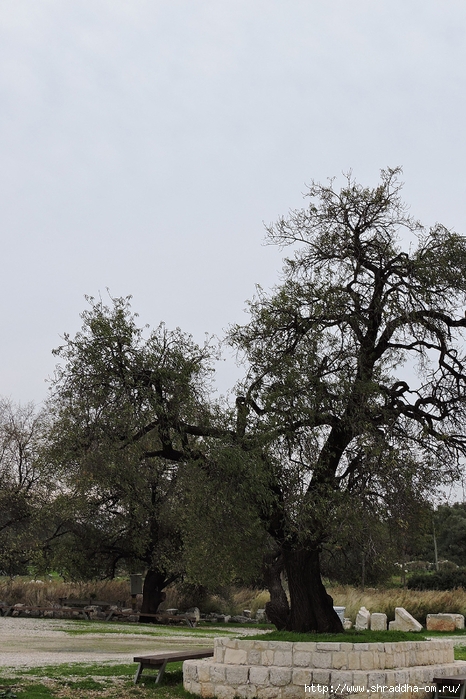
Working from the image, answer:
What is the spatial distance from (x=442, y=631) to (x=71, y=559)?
14.2 m

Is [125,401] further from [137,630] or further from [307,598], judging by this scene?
[137,630]

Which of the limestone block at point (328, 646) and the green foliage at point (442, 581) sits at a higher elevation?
the green foliage at point (442, 581)

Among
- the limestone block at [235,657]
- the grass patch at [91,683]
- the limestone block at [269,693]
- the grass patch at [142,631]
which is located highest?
the limestone block at [235,657]

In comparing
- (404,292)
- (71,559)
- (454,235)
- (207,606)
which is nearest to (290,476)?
(404,292)

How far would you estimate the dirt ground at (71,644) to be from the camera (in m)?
15.7

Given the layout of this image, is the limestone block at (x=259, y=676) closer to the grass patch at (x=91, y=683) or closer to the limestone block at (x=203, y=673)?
the limestone block at (x=203, y=673)

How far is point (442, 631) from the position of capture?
24.5 metres

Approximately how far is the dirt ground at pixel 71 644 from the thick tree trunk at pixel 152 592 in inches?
183

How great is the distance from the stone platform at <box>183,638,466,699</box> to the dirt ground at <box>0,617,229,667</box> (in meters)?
4.55

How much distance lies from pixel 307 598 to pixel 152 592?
1896 cm

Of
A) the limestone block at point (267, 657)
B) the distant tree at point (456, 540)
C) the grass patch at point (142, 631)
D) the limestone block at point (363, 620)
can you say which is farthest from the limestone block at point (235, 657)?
the distant tree at point (456, 540)

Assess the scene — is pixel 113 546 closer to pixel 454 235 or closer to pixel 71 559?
pixel 71 559

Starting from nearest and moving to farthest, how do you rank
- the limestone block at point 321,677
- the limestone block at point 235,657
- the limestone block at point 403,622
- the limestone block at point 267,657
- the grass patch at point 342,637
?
the limestone block at point 321,677, the limestone block at point 267,657, the limestone block at point 235,657, the grass patch at point 342,637, the limestone block at point 403,622

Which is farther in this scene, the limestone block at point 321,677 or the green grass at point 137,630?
the green grass at point 137,630
